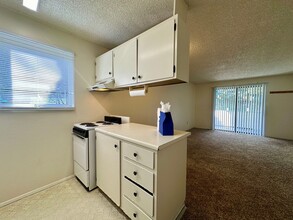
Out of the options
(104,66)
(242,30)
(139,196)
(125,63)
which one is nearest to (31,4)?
(104,66)

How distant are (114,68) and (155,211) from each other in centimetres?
183

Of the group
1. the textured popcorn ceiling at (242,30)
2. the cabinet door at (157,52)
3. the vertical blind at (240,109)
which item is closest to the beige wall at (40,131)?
the cabinet door at (157,52)

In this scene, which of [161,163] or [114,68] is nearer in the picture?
[161,163]

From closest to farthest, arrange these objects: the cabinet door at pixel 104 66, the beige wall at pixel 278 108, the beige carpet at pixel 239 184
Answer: the beige carpet at pixel 239 184
the cabinet door at pixel 104 66
the beige wall at pixel 278 108

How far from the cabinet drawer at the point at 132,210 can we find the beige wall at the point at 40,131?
130 centimetres

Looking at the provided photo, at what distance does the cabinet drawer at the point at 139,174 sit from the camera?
3.46ft

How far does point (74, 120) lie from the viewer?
213 cm

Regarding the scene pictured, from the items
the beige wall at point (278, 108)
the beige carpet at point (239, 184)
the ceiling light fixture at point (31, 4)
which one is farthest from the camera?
the beige wall at point (278, 108)

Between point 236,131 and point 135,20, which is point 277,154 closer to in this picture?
point 236,131

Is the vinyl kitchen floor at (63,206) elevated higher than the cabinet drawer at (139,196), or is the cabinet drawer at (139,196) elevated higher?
the cabinet drawer at (139,196)

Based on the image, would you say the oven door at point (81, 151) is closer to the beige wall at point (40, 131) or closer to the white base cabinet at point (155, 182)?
the beige wall at point (40, 131)

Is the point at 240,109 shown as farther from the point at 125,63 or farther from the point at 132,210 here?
the point at 132,210

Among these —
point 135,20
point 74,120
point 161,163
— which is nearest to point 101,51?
point 135,20

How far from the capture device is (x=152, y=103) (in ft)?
12.2
